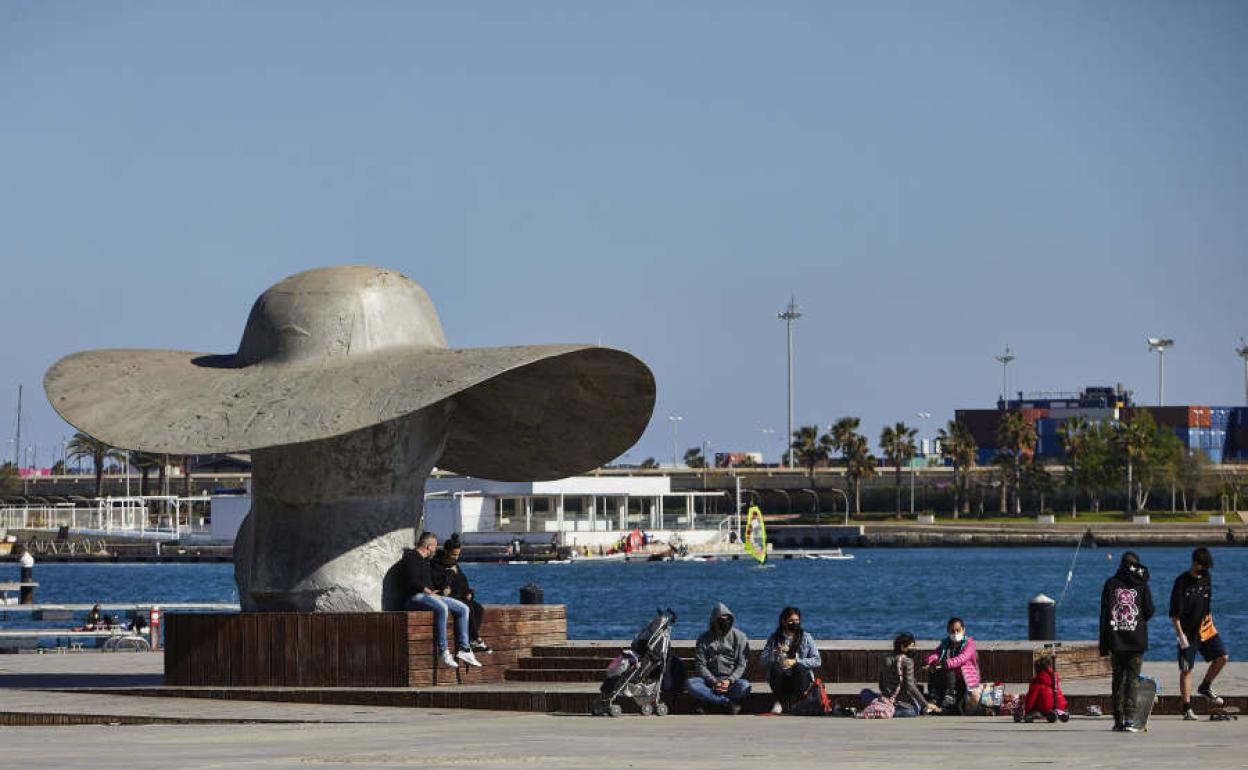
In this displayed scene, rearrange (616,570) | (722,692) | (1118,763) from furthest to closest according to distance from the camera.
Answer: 1. (616,570)
2. (722,692)
3. (1118,763)

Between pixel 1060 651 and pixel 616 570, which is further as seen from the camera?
pixel 616 570

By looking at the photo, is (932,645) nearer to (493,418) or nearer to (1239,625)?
(493,418)

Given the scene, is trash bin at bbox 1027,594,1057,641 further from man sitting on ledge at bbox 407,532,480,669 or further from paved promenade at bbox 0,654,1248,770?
man sitting on ledge at bbox 407,532,480,669

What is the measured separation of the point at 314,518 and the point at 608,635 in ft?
104

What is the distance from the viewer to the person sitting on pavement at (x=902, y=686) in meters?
18.8

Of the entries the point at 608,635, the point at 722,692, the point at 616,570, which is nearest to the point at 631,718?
the point at 722,692

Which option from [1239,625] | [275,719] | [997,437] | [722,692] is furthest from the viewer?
[997,437]

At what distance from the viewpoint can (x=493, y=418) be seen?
918 inches

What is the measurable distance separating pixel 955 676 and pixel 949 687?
114 millimetres

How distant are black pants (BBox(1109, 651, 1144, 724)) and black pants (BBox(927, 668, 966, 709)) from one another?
227cm

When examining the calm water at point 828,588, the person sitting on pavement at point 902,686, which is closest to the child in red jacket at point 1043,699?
the person sitting on pavement at point 902,686

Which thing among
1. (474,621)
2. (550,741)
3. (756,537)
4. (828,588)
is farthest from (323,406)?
(756,537)

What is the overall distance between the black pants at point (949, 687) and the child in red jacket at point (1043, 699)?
1136 mm

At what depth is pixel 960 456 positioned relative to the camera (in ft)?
544
